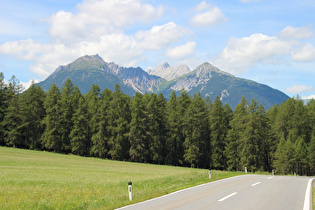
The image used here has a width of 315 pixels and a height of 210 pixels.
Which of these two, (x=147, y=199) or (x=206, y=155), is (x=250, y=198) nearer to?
(x=147, y=199)

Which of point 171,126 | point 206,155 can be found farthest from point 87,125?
point 206,155

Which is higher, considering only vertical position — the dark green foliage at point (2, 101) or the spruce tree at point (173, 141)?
the dark green foliage at point (2, 101)

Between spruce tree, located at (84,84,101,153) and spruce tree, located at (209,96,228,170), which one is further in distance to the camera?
A: spruce tree, located at (84,84,101,153)

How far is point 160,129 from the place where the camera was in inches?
2830

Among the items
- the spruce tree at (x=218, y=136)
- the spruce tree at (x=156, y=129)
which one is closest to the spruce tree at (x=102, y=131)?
the spruce tree at (x=156, y=129)

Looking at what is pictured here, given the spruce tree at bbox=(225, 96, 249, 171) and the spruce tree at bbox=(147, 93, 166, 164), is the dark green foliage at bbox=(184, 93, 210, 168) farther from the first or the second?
the spruce tree at bbox=(147, 93, 166, 164)

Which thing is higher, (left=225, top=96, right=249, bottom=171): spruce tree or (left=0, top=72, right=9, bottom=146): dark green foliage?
(left=0, top=72, right=9, bottom=146): dark green foliage

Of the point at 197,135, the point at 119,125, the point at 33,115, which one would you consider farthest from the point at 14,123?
the point at 197,135

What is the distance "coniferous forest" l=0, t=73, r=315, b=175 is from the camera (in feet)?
221

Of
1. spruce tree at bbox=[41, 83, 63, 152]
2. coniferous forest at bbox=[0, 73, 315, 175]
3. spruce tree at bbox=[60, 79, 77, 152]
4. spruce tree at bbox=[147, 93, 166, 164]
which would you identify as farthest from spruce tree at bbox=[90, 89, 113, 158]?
spruce tree at bbox=[147, 93, 166, 164]

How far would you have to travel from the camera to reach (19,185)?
71.8 feet

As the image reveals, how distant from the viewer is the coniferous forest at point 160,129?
6725 cm

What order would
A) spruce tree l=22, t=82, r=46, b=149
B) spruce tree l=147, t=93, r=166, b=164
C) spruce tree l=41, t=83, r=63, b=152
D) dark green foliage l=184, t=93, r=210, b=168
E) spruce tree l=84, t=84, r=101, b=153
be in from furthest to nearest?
spruce tree l=22, t=82, r=46, b=149
spruce tree l=84, t=84, r=101, b=153
spruce tree l=41, t=83, r=63, b=152
spruce tree l=147, t=93, r=166, b=164
dark green foliage l=184, t=93, r=210, b=168

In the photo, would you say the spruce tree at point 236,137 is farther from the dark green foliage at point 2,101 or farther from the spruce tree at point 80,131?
the dark green foliage at point 2,101
